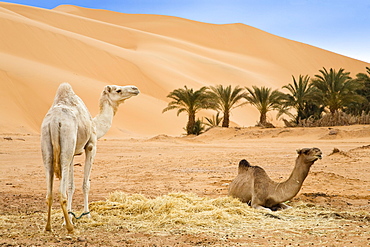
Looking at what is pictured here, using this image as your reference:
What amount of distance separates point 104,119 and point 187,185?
3.73 m

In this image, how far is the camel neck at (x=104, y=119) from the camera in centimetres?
791

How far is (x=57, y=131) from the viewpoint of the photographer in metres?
6.30

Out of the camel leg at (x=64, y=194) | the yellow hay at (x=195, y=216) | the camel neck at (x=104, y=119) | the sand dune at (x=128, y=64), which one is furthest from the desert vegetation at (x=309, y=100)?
the camel leg at (x=64, y=194)

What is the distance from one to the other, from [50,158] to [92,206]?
1905 millimetres

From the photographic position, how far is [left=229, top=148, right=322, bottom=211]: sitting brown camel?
7.71m

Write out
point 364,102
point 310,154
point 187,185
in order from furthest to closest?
1. point 364,102
2. point 187,185
3. point 310,154

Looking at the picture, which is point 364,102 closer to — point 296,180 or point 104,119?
point 296,180

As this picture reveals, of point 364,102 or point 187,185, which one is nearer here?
point 187,185

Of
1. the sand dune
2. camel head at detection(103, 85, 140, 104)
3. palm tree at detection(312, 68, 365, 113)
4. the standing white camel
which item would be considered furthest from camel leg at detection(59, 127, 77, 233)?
the sand dune

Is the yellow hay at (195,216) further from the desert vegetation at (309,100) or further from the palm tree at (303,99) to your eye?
the palm tree at (303,99)

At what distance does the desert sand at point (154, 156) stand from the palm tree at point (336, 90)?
3906 mm

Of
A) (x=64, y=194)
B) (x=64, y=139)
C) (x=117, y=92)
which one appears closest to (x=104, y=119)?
(x=117, y=92)

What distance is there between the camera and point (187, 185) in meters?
11.1

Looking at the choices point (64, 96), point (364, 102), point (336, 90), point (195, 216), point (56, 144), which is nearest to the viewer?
point (56, 144)
